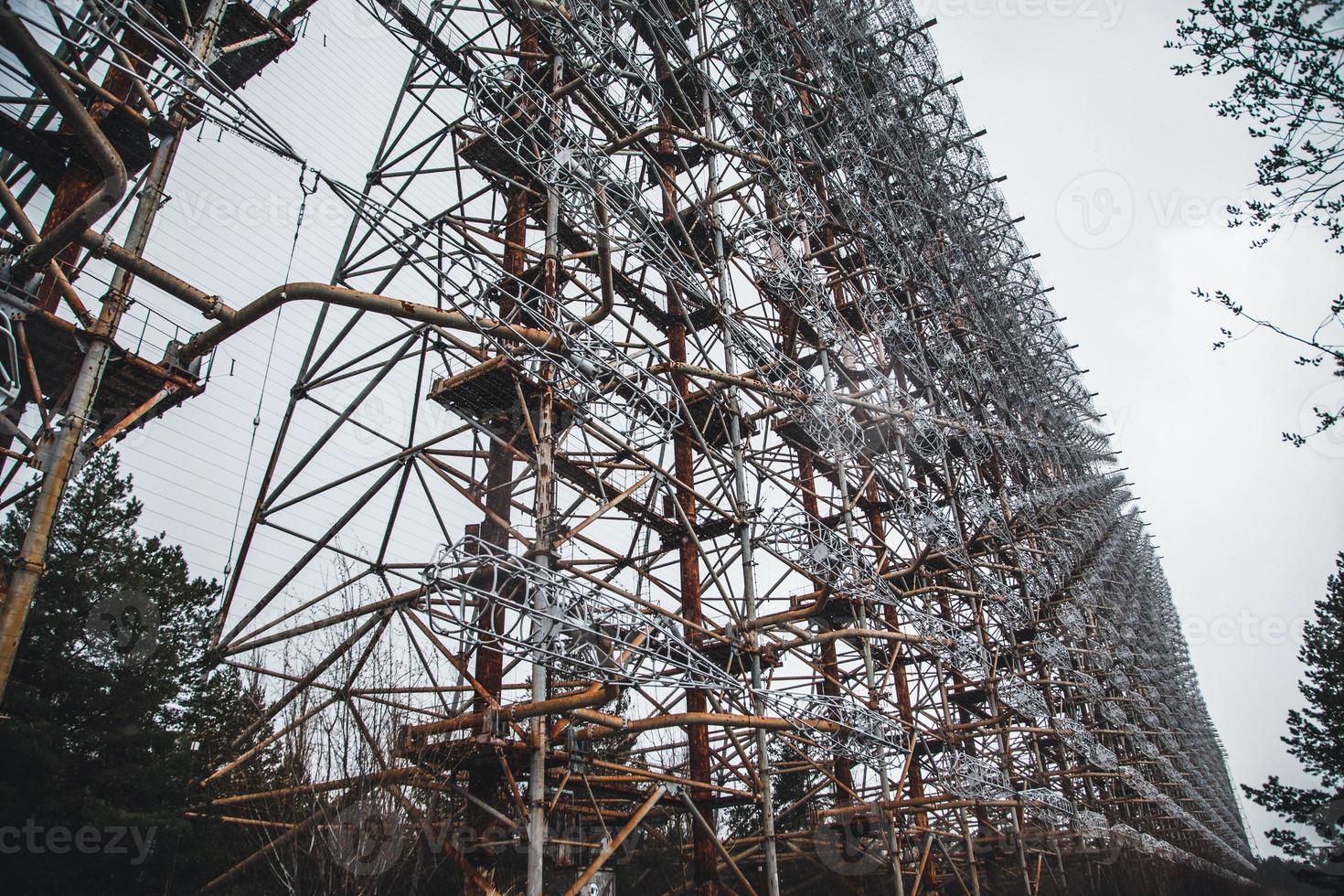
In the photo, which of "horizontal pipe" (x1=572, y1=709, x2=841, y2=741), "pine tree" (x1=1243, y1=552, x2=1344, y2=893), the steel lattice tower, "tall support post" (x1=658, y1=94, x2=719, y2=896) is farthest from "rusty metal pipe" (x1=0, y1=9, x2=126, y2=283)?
"pine tree" (x1=1243, y1=552, x2=1344, y2=893)

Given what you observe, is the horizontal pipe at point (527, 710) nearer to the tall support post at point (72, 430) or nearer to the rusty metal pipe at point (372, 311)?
the rusty metal pipe at point (372, 311)

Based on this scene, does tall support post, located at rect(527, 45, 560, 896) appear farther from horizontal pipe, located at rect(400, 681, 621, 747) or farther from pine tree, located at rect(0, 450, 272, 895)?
pine tree, located at rect(0, 450, 272, 895)

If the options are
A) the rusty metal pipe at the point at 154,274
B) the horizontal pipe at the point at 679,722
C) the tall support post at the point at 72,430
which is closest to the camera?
the tall support post at the point at 72,430

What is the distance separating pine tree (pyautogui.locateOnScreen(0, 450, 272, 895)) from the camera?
1181 cm

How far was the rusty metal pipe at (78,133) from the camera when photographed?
5375 mm

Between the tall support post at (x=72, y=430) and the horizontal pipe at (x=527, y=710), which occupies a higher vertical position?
the tall support post at (x=72, y=430)

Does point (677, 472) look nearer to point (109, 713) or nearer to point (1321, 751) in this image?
point (109, 713)

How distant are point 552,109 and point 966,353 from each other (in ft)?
64.7

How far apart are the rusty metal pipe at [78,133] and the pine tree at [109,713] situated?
7057 mm

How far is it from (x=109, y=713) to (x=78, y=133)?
1041 centimetres

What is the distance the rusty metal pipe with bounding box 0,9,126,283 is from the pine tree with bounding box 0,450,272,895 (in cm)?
706

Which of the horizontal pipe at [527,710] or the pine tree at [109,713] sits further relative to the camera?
the pine tree at [109,713]

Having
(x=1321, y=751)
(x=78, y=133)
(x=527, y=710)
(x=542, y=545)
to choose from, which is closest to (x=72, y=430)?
(x=78, y=133)

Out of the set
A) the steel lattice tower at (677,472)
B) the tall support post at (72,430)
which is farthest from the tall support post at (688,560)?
the tall support post at (72,430)
